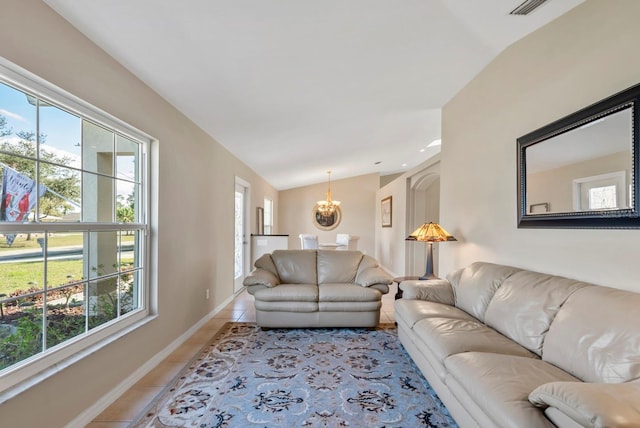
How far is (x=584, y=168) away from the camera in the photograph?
1.86 meters

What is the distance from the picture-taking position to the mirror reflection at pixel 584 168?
1599 mm

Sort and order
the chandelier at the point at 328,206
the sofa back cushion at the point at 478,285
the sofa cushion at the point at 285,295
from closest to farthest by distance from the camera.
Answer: the sofa back cushion at the point at 478,285, the sofa cushion at the point at 285,295, the chandelier at the point at 328,206

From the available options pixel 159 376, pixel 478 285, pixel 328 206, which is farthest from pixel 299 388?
pixel 328 206

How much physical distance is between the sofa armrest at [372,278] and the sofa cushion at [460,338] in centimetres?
120

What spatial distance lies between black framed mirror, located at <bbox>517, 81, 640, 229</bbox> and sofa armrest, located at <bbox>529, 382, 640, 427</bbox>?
97 centimetres

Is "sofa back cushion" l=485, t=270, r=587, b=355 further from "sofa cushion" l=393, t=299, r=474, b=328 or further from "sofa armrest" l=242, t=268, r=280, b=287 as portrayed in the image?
"sofa armrest" l=242, t=268, r=280, b=287

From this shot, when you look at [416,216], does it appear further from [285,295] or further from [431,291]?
[285,295]

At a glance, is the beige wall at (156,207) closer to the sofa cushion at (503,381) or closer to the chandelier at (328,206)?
the sofa cushion at (503,381)

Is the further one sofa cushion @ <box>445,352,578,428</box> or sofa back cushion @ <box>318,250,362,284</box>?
sofa back cushion @ <box>318,250,362,284</box>

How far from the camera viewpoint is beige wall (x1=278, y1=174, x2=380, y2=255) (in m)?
9.27

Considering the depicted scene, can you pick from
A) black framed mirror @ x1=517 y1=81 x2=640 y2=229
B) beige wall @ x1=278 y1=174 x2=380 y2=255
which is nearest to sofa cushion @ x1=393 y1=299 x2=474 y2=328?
black framed mirror @ x1=517 y1=81 x2=640 y2=229

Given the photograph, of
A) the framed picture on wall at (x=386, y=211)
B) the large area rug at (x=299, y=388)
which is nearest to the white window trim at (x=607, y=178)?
the large area rug at (x=299, y=388)

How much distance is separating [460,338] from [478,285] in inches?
29.7

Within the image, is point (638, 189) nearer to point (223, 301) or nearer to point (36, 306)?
point (36, 306)
